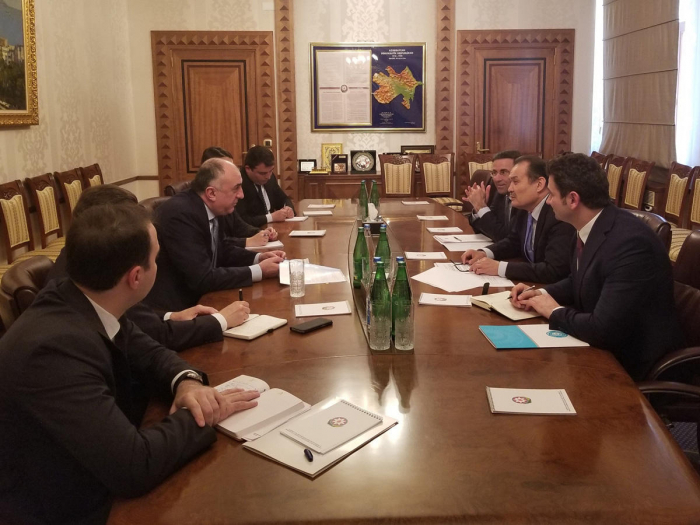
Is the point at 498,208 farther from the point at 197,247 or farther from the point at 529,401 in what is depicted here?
the point at 529,401

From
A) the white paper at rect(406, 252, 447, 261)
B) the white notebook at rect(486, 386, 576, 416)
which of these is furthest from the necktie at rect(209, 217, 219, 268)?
the white notebook at rect(486, 386, 576, 416)

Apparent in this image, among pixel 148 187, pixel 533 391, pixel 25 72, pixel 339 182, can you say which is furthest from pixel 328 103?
pixel 533 391

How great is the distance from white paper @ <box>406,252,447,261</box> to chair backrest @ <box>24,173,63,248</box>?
306 centimetres

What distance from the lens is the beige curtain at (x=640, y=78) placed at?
623cm

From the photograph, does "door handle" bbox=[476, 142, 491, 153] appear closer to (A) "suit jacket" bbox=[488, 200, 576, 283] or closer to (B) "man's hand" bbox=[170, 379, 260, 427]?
(A) "suit jacket" bbox=[488, 200, 576, 283]

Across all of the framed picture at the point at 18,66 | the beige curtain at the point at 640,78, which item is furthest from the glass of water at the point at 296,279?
the beige curtain at the point at 640,78

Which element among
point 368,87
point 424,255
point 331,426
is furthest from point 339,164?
point 331,426

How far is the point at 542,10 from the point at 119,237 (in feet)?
24.1

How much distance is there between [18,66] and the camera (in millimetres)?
4977

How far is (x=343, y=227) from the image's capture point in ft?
15.1

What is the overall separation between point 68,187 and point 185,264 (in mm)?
3053

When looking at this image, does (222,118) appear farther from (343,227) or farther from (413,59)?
(343,227)

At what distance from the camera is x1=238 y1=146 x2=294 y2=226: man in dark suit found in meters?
5.07

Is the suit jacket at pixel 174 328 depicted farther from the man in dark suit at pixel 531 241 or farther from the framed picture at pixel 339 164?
the framed picture at pixel 339 164
